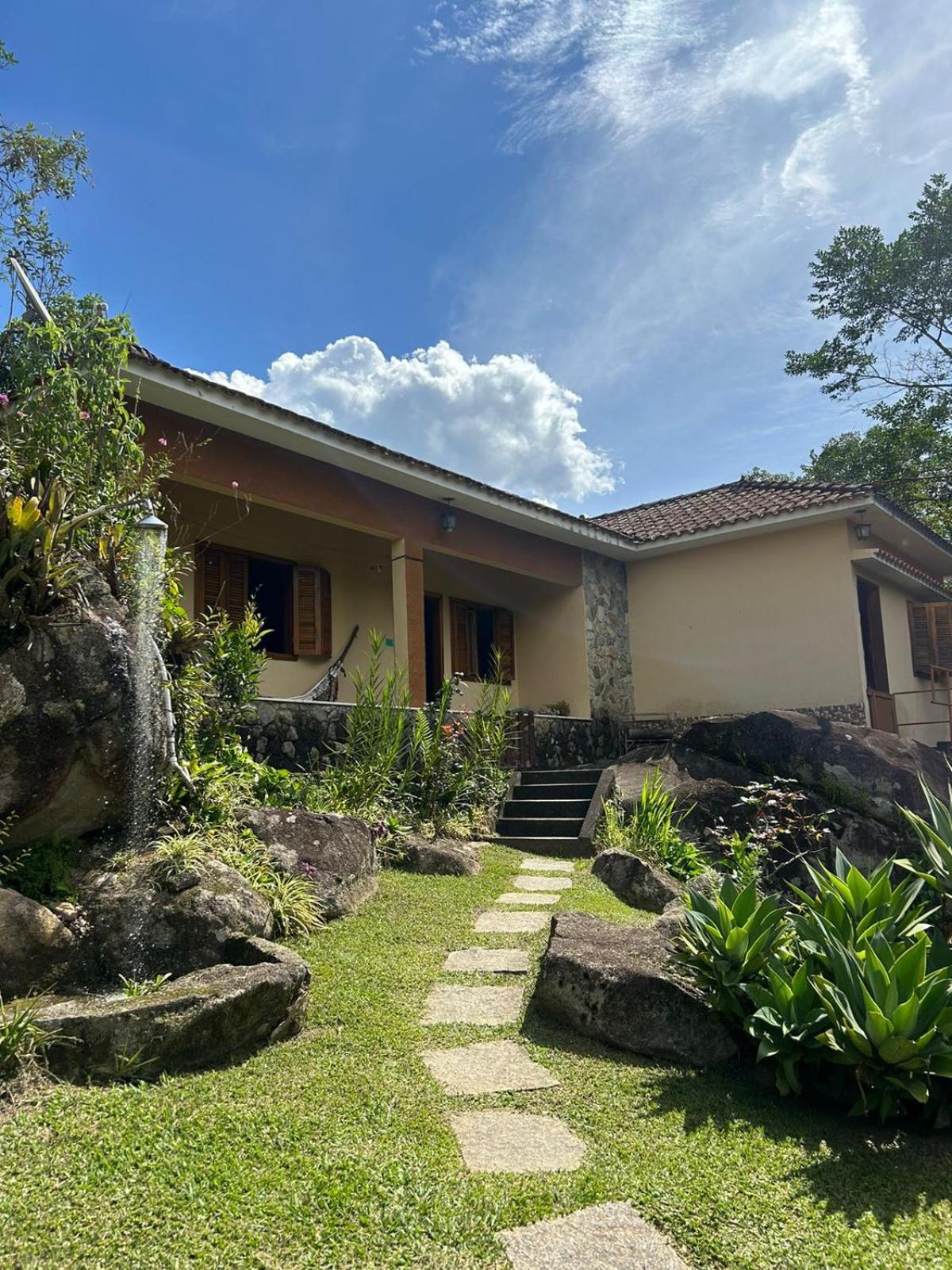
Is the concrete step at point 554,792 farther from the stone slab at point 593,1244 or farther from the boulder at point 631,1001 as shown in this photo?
the stone slab at point 593,1244

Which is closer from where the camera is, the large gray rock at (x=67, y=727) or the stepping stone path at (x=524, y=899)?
the large gray rock at (x=67, y=727)

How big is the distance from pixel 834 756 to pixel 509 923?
16.7ft

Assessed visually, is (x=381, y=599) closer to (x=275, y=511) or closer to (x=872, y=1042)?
(x=275, y=511)

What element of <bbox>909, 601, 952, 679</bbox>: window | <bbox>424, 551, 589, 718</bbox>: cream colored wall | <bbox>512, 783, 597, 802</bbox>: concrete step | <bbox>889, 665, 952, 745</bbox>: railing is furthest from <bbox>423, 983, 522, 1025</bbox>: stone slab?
<bbox>909, 601, 952, 679</bbox>: window

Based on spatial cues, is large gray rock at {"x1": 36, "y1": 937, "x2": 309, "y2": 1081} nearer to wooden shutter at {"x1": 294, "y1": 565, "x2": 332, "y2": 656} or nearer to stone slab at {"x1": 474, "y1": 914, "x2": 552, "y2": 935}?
stone slab at {"x1": 474, "y1": 914, "x2": 552, "y2": 935}

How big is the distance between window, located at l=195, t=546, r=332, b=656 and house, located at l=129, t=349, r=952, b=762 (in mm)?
26

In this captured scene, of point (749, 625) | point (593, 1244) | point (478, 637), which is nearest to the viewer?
point (593, 1244)

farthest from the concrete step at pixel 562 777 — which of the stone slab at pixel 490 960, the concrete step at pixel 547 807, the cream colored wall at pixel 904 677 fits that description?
the cream colored wall at pixel 904 677

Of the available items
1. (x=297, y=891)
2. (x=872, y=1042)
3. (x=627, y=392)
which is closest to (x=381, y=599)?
(x=627, y=392)

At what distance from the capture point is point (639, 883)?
634cm

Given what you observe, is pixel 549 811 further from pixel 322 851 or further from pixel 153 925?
pixel 153 925

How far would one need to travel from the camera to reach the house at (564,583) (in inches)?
351

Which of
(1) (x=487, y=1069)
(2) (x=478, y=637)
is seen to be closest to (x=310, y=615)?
(2) (x=478, y=637)

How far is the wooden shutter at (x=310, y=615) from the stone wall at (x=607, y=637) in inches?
162
